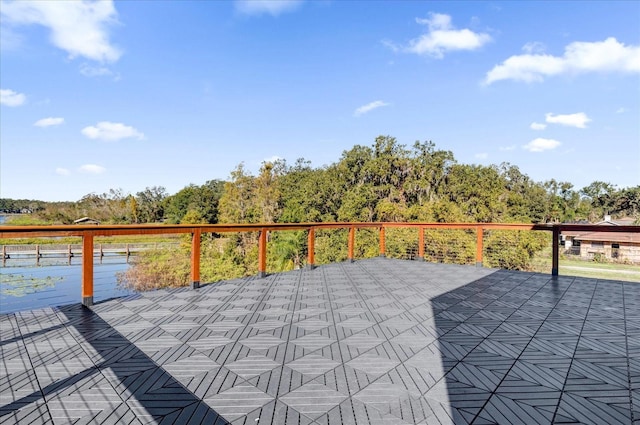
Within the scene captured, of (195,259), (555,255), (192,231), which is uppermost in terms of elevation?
(192,231)

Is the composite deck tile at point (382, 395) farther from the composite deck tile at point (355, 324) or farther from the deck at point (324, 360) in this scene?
the composite deck tile at point (355, 324)

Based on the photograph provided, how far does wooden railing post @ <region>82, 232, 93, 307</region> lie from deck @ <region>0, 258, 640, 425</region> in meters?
0.11

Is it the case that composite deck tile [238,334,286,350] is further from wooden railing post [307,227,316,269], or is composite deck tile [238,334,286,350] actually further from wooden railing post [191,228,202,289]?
wooden railing post [307,227,316,269]

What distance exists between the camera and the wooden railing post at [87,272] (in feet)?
12.3

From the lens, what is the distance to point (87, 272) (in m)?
3.80

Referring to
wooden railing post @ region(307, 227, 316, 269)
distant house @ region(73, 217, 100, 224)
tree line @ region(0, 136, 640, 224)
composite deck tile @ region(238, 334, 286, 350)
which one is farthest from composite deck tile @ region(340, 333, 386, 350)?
distant house @ region(73, 217, 100, 224)

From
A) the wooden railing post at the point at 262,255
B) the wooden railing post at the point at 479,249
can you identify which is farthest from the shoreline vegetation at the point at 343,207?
the wooden railing post at the point at 262,255

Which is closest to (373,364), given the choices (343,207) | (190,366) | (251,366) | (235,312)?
(251,366)

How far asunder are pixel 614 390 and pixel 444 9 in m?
16.8

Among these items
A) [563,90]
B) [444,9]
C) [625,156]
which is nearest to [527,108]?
[563,90]

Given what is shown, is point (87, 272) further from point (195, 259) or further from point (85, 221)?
point (85, 221)

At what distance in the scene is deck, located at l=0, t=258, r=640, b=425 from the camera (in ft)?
5.80

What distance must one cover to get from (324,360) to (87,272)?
2.93m

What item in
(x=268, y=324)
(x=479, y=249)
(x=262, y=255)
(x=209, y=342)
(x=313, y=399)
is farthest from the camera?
Answer: (x=479, y=249)
